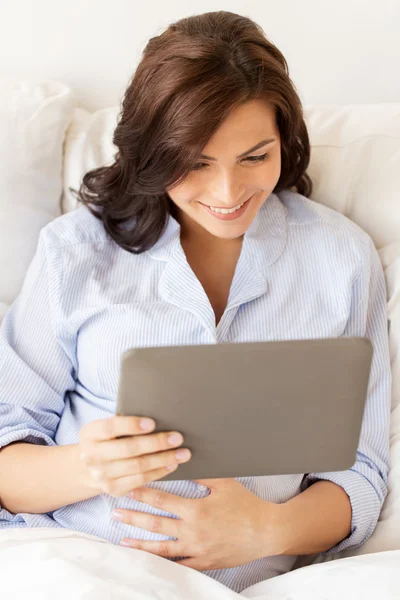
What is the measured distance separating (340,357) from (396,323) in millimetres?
452

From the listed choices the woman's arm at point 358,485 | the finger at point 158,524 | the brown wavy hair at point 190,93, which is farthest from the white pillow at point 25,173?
the woman's arm at point 358,485

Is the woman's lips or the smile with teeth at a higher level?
the smile with teeth

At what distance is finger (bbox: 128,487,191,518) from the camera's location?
112 centimetres

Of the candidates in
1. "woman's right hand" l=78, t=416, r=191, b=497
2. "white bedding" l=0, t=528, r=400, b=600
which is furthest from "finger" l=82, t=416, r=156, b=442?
"white bedding" l=0, t=528, r=400, b=600

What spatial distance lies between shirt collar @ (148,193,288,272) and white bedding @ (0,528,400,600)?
49cm

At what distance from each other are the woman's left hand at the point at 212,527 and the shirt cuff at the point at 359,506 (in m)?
0.14

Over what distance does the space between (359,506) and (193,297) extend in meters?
0.42

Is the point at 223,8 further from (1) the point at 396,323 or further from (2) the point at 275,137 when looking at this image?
(1) the point at 396,323

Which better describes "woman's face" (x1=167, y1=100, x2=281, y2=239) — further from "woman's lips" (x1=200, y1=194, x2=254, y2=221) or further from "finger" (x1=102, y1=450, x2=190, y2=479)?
"finger" (x1=102, y1=450, x2=190, y2=479)

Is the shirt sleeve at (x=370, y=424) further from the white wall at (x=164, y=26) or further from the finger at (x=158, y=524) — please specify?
the white wall at (x=164, y=26)

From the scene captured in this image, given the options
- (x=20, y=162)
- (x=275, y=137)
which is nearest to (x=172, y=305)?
(x=275, y=137)

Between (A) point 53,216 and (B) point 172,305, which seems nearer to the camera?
(B) point 172,305

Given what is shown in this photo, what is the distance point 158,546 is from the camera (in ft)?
3.66

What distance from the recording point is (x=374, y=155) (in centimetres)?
145
